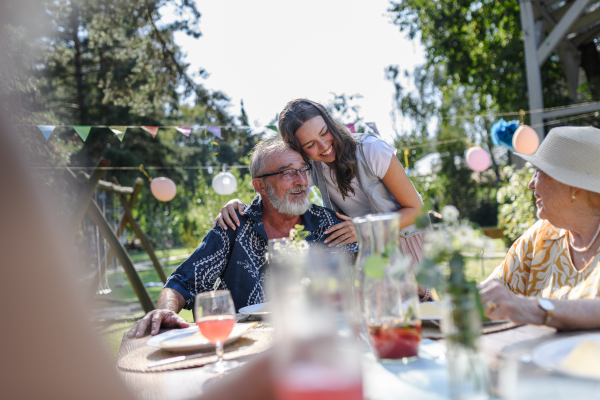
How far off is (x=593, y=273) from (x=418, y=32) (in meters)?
13.0

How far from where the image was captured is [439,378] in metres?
1.03

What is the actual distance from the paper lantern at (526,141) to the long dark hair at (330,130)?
196 inches

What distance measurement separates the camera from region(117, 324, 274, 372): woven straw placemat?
1.36m

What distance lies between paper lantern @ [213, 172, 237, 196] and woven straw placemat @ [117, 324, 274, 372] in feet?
23.3

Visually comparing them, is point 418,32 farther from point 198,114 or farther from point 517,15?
point 198,114

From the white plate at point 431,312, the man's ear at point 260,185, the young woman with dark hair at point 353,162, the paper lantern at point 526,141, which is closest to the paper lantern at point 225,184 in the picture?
the paper lantern at point 526,141

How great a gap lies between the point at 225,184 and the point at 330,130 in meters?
5.89

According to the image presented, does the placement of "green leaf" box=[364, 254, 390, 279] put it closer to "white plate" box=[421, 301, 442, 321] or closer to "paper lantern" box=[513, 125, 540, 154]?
"white plate" box=[421, 301, 442, 321]

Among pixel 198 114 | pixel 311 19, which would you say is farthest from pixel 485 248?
pixel 198 114

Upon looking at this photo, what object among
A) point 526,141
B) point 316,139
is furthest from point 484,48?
point 316,139

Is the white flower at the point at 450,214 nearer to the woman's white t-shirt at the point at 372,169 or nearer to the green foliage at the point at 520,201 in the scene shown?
the woman's white t-shirt at the point at 372,169

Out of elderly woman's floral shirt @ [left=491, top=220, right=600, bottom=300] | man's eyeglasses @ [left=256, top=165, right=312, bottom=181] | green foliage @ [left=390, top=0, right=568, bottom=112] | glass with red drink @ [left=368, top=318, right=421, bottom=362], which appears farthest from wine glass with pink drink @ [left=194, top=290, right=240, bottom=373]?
green foliage @ [left=390, top=0, right=568, bottom=112]

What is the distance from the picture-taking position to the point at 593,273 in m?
1.72

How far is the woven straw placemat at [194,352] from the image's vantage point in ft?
4.46
